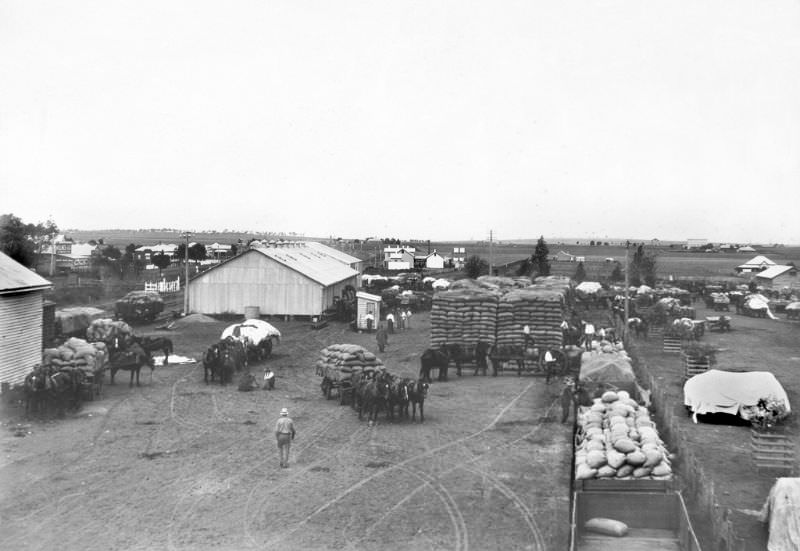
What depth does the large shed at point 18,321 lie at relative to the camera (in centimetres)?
2244

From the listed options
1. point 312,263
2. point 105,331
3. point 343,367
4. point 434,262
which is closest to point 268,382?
point 343,367

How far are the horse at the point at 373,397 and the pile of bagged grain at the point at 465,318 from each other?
35.5 ft

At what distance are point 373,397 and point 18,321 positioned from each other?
12.1 m

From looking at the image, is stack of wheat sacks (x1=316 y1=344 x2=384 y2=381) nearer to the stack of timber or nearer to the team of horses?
the team of horses

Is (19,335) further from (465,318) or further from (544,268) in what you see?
(544,268)

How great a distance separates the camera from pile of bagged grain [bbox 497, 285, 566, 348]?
102 ft

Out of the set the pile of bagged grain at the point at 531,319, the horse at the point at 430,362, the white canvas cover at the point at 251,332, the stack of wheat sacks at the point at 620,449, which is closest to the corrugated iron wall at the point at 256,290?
the white canvas cover at the point at 251,332

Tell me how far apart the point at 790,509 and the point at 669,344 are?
81.3 feet

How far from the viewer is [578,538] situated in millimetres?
11039

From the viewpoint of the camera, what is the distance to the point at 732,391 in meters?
20.2

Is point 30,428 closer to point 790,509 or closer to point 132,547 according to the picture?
point 132,547

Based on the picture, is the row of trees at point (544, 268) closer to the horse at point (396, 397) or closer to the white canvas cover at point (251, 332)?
the white canvas cover at point (251, 332)

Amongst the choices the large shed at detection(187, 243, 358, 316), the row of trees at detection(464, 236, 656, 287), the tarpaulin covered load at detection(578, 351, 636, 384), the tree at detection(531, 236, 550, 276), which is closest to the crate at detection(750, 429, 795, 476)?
the tarpaulin covered load at detection(578, 351, 636, 384)

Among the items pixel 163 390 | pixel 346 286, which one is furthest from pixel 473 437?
pixel 346 286
